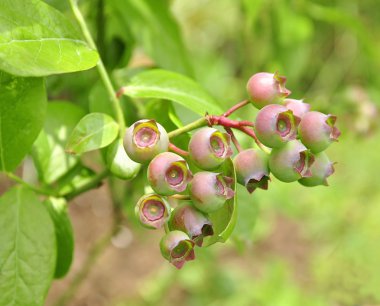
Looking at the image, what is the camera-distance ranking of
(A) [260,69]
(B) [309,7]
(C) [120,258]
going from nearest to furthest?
(B) [309,7] < (A) [260,69] < (C) [120,258]

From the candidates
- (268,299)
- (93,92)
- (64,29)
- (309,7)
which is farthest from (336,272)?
(64,29)

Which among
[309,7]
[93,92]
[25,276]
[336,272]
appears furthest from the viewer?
[336,272]

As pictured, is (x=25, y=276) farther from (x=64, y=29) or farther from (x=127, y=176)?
(x=64, y=29)

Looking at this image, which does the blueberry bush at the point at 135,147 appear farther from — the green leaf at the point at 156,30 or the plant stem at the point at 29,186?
the green leaf at the point at 156,30

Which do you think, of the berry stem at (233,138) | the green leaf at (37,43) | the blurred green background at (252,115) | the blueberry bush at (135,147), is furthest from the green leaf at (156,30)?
the berry stem at (233,138)

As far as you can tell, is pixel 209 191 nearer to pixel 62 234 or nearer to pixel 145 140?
pixel 145 140

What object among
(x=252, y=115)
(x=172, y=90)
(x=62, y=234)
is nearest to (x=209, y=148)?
(x=172, y=90)

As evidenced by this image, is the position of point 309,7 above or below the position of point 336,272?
above
